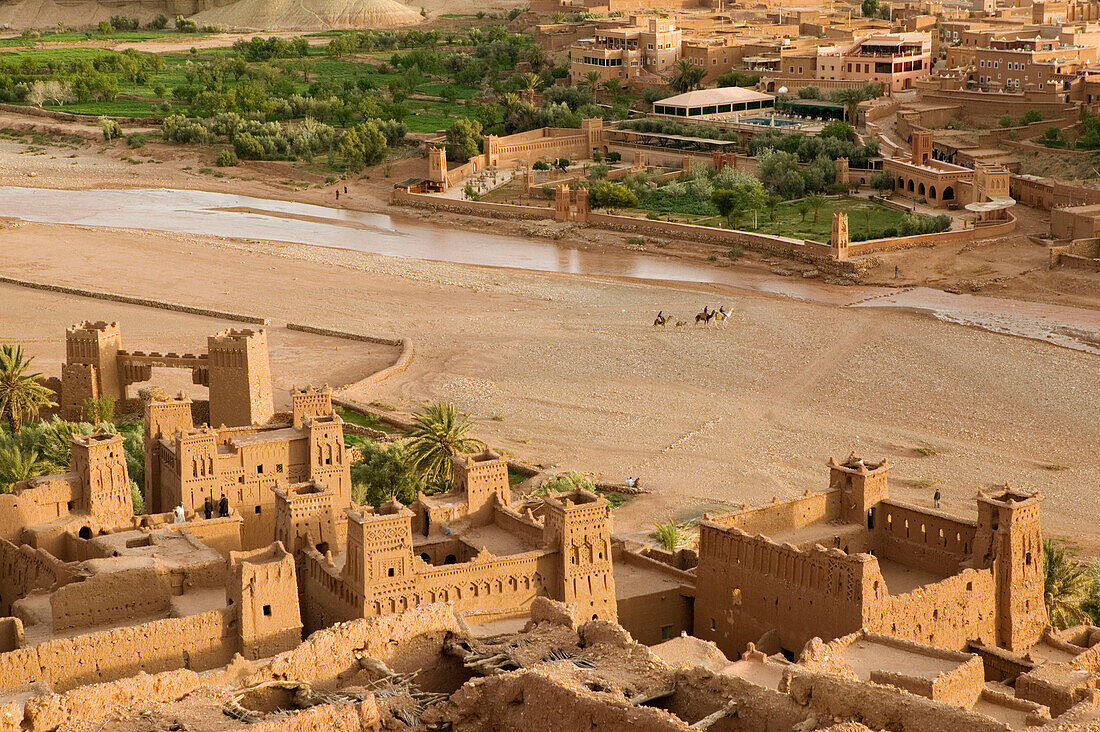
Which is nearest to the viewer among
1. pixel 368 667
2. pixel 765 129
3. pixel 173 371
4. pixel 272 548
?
pixel 368 667

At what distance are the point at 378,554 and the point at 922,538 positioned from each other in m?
9.65

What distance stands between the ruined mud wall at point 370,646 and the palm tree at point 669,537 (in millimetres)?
9005

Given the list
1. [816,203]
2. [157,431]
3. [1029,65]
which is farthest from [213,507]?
[1029,65]

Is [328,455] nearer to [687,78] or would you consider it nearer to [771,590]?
[771,590]

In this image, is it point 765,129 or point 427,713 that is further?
point 765,129

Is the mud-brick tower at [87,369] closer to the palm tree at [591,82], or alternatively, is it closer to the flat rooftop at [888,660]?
the flat rooftop at [888,660]

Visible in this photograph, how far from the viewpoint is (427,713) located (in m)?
21.4

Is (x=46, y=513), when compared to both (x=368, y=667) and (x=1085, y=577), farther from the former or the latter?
(x=1085, y=577)

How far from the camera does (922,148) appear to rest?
245 ft

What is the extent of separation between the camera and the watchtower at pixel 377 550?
25.6m

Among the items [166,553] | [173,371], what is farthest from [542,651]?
[173,371]

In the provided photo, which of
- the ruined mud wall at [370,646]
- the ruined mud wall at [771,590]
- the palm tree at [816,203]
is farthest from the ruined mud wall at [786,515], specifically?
the palm tree at [816,203]

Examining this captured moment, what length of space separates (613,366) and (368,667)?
28265 mm

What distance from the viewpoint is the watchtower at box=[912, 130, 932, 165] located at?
7469 centimetres
